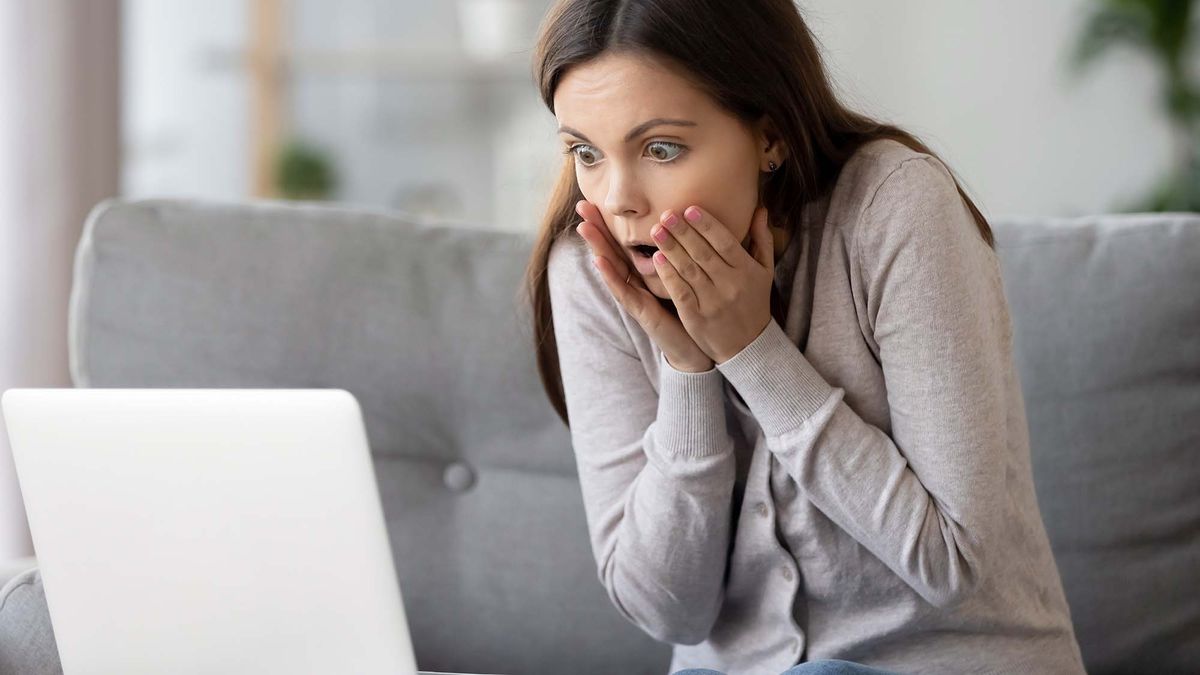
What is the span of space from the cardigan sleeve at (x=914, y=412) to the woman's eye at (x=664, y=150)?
0.18 meters

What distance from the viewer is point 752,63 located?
111cm

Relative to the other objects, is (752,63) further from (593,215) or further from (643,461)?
(643,461)

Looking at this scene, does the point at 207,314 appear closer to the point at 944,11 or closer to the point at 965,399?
the point at 965,399

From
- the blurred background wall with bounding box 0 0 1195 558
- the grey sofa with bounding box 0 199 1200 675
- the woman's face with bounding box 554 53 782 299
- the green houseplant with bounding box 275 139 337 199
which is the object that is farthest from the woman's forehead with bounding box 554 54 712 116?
the green houseplant with bounding box 275 139 337 199

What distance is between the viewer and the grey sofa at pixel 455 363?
1.51 m

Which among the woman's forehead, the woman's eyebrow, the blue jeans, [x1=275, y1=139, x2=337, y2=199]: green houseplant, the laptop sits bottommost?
[x1=275, y1=139, x2=337, y2=199]: green houseplant

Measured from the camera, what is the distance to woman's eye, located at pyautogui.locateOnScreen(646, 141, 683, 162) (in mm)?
1104

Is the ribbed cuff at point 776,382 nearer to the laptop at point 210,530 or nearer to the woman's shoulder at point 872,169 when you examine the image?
the woman's shoulder at point 872,169

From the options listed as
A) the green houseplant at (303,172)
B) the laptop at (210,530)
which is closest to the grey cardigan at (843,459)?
the laptop at (210,530)

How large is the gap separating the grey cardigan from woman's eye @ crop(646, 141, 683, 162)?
0.58ft

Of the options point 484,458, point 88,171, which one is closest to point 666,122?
point 484,458

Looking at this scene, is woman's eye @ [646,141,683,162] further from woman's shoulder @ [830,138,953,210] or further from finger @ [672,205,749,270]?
woman's shoulder @ [830,138,953,210]

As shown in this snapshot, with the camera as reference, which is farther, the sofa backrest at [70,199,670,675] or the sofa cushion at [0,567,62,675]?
the sofa backrest at [70,199,670,675]

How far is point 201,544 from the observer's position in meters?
0.90
